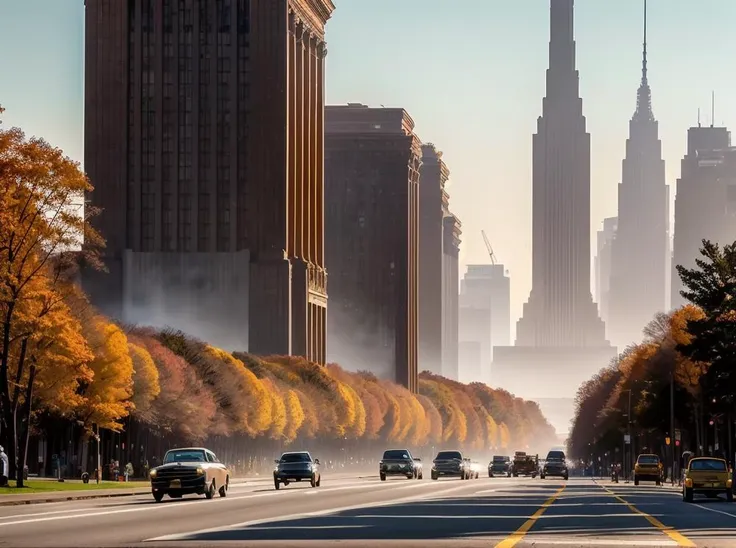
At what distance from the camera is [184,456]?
66.9 metres

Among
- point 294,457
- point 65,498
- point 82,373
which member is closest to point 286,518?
point 65,498

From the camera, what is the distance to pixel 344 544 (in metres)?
34.4

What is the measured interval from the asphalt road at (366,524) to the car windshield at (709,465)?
15.7 metres

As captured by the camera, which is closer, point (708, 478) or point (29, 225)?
point (708, 478)

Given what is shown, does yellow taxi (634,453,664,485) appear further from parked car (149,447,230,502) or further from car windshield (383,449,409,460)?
parked car (149,447,230,502)

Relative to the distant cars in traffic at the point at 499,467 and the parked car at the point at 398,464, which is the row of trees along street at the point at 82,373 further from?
the distant cars in traffic at the point at 499,467

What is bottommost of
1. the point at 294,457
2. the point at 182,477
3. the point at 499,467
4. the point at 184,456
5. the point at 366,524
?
the point at 366,524

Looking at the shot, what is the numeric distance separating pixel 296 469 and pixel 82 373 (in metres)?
14.8

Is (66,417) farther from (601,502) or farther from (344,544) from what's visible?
(344,544)

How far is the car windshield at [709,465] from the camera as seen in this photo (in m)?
78.8

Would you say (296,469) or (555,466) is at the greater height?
(296,469)

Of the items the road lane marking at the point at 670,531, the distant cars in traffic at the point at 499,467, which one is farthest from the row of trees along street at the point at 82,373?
the road lane marking at the point at 670,531

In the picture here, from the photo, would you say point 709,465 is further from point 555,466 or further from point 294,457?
point 555,466

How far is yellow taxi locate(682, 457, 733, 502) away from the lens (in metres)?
77.1
